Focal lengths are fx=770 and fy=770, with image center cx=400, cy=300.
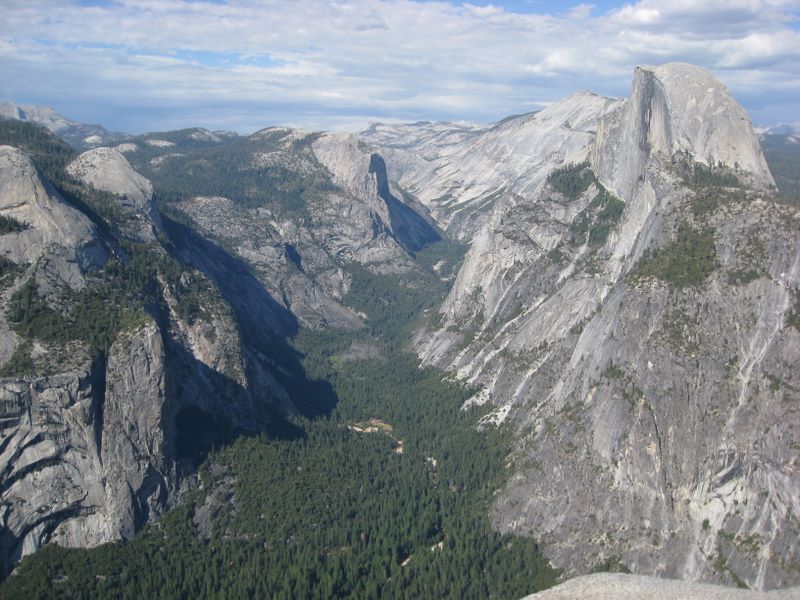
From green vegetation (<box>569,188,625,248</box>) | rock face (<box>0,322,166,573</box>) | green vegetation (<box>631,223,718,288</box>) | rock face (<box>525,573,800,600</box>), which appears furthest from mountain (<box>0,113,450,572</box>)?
green vegetation (<box>631,223,718,288</box>)

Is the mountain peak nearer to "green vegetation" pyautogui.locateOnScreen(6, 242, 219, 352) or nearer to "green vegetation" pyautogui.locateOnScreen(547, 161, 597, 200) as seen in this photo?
"green vegetation" pyautogui.locateOnScreen(547, 161, 597, 200)

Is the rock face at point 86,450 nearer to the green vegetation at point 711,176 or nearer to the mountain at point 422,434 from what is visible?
the mountain at point 422,434

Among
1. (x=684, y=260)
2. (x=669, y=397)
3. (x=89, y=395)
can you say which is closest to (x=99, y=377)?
(x=89, y=395)

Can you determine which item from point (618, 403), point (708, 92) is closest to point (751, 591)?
point (618, 403)

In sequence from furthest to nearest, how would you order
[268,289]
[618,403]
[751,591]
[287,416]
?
1. [268,289]
2. [287,416]
3. [618,403]
4. [751,591]

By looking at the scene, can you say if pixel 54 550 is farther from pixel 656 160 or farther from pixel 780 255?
pixel 656 160

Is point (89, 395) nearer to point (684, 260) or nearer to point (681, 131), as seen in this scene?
point (684, 260)

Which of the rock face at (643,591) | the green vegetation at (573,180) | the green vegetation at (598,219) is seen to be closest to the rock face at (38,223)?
the rock face at (643,591)
